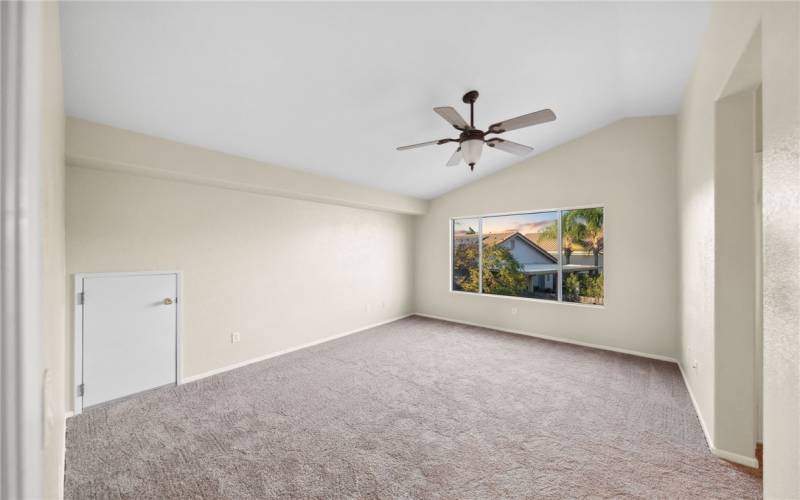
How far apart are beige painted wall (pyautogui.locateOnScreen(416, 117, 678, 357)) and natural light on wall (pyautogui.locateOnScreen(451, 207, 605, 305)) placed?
0.16 meters

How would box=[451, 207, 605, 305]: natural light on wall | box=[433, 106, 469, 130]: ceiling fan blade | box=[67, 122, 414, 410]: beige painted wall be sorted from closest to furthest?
box=[433, 106, 469, 130]: ceiling fan blade < box=[67, 122, 414, 410]: beige painted wall < box=[451, 207, 605, 305]: natural light on wall

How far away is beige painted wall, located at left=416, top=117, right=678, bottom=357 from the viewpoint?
4074mm

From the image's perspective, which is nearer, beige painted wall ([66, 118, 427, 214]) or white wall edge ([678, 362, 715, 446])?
white wall edge ([678, 362, 715, 446])

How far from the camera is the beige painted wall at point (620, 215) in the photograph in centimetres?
407

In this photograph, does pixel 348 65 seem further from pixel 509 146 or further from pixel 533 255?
pixel 533 255

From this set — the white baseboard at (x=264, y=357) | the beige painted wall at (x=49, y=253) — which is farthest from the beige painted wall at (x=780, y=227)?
the white baseboard at (x=264, y=357)

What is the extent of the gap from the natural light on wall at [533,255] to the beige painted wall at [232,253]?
5.60ft

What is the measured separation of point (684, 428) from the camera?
2.62 m

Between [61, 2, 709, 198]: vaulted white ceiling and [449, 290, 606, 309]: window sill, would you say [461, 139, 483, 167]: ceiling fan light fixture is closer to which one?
[61, 2, 709, 198]: vaulted white ceiling

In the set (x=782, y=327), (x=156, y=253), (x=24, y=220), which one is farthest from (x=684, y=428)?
(x=156, y=253)

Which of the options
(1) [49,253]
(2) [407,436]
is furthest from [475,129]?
(1) [49,253]

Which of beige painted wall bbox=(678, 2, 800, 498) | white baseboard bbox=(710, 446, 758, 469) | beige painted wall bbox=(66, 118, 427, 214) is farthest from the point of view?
beige painted wall bbox=(66, 118, 427, 214)

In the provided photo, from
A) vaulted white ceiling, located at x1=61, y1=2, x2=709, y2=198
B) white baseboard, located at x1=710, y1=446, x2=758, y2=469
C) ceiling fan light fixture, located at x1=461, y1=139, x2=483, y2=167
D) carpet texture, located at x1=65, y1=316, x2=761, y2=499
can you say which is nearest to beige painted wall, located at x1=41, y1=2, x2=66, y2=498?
vaulted white ceiling, located at x1=61, y1=2, x2=709, y2=198

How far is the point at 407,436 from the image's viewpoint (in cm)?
252
